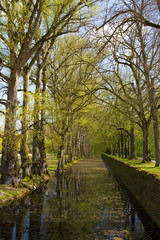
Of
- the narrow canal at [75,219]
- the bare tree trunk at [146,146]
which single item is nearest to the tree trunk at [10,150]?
the narrow canal at [75,219]

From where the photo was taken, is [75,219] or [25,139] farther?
[25,139]

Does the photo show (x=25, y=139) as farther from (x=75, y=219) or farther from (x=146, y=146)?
(x=146, y=146)

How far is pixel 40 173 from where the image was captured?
16.6m

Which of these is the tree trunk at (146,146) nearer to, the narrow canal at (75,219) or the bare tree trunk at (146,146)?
the bare tree trunk at (146,146)

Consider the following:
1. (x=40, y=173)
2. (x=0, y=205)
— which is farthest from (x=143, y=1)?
(x=40, y=173)

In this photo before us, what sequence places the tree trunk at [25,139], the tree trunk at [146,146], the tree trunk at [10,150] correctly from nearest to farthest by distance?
the tree trunk at [10,150] < the tree trunk at [25,139] < the tree trunk at [146,146]

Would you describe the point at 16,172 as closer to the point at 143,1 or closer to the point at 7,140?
the point at 7,140

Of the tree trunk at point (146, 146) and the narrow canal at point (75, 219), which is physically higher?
the tree trunk at point (146, 146)

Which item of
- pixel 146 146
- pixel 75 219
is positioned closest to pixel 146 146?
pixel 146 146

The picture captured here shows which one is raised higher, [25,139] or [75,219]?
[25,139]

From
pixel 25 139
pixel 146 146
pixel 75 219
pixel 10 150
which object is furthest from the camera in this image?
pixel 146 146

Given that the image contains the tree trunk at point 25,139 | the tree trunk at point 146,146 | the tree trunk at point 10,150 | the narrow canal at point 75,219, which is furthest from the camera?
the tree trunk at point 146,146

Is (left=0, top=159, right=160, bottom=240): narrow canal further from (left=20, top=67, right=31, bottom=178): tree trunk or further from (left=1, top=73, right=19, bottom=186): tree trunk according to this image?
(left=20, top=67, right=31, bottom=178): tree trunk

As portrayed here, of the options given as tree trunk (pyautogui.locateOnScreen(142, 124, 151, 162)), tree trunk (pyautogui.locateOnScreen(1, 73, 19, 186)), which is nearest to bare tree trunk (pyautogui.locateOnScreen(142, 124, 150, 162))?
tree trunk (pyautogui.locateOnScreen(142, 124, 151, 162))
